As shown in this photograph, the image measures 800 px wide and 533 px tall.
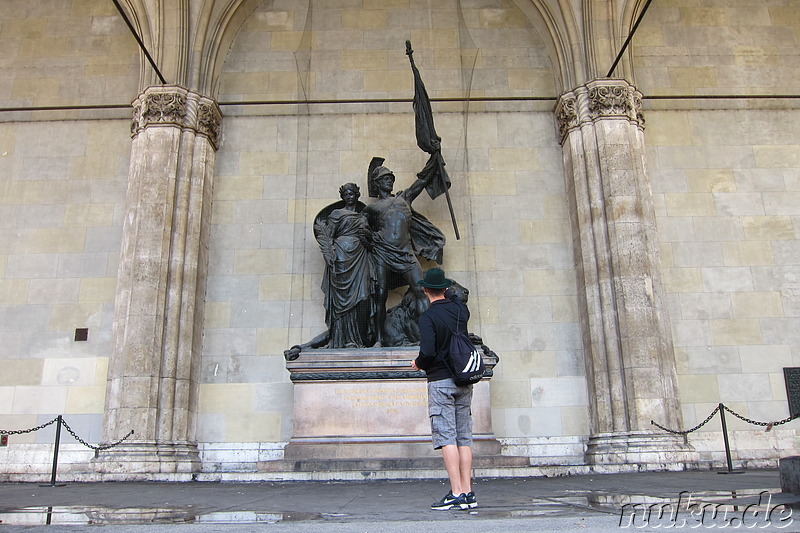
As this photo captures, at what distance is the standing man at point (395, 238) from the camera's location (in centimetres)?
1107

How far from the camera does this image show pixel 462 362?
5.00 m

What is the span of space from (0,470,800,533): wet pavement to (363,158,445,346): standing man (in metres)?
4.04

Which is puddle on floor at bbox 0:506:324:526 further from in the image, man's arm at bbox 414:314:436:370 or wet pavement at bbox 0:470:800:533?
man's arm at bbox 414:314:436:370

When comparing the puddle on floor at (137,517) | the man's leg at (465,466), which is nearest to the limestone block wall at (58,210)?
the puddle on floor at (137,517)

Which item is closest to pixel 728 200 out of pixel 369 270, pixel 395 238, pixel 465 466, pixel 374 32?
pixel 395 238

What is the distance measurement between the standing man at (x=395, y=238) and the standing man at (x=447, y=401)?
557 cm

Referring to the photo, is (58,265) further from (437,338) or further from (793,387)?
(793,387)

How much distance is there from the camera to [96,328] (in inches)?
466

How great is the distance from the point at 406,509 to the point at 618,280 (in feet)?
24.0

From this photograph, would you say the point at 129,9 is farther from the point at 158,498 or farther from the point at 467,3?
the point at 158,498

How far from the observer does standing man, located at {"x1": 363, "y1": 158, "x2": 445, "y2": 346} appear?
36.3 feet

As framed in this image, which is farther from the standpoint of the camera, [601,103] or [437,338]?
[601,103]

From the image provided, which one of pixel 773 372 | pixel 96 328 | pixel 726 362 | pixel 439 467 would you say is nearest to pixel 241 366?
pixel 96 328

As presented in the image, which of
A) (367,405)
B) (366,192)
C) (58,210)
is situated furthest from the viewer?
(366,192)
